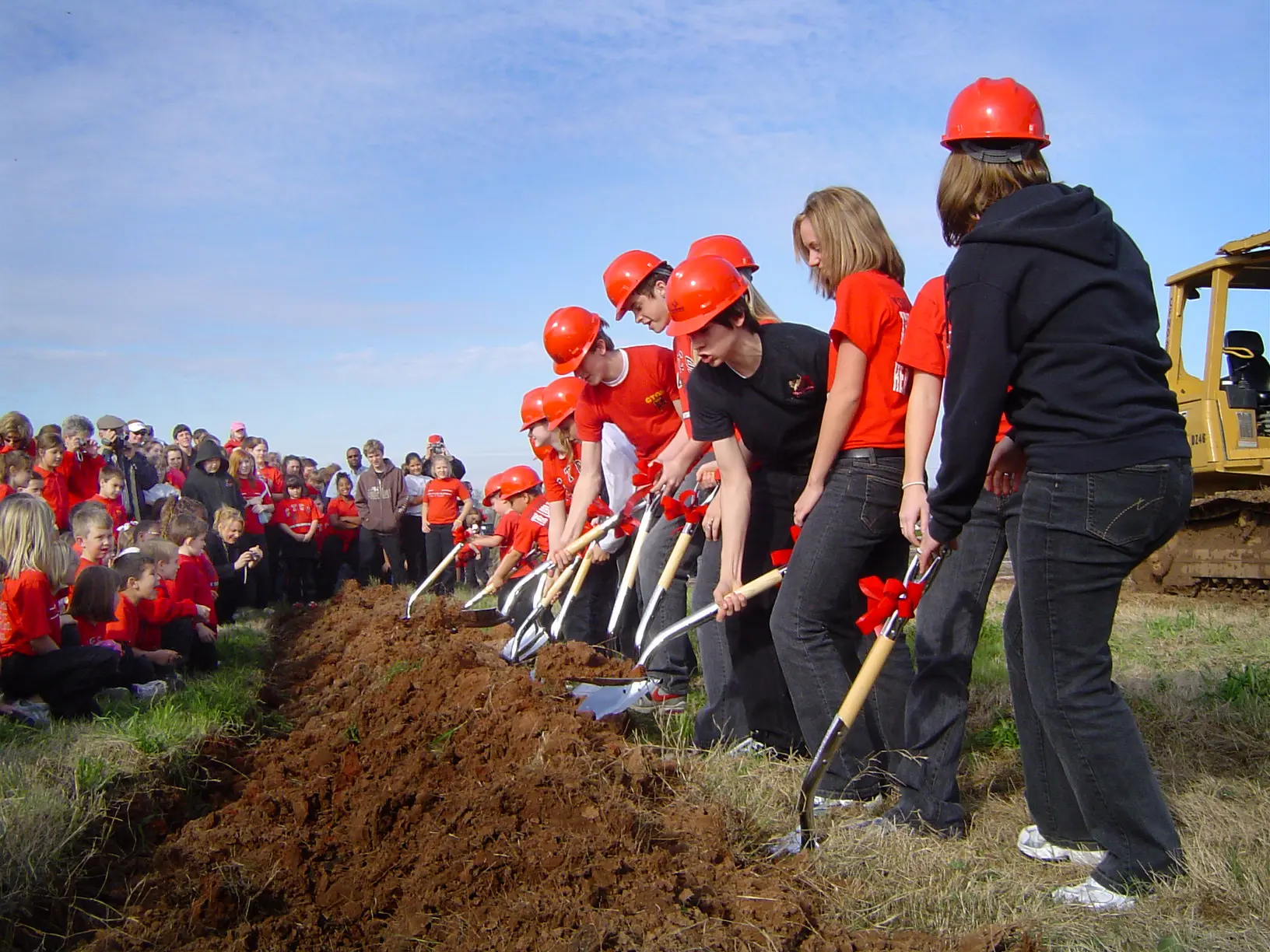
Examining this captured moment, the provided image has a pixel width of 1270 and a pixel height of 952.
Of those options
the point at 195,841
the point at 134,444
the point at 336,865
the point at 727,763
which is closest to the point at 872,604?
the point at 727,763

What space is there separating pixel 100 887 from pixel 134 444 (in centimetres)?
868

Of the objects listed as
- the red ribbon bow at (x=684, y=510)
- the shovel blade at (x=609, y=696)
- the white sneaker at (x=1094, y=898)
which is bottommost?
the white sneaker at (x=1094, y=898)

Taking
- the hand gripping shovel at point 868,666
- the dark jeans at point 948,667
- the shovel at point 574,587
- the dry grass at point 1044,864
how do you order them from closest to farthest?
the dry grass at point 1044,864
the hand gripping shovel at point 868,666
the dark jeans at point 948,667
the shovel at point 574,587

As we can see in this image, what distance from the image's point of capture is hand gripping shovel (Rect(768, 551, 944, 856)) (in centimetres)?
329

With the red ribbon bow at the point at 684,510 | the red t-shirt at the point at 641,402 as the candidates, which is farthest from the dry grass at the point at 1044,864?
the red t-shirt at the point at 641,402

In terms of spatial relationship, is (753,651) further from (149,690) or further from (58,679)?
(149,690)

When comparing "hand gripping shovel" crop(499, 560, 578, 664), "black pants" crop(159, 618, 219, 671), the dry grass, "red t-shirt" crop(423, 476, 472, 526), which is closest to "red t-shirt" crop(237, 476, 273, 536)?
"red t-shirt" crop(423, 476, 472, 526)

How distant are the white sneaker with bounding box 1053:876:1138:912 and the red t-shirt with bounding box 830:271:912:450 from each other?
4.85ft

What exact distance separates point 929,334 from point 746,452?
1.14m

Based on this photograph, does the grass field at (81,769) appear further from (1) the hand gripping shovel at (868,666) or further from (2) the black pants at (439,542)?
(2) the black pants at (439,542)

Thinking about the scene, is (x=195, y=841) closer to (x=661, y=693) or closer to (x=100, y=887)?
(x=100, y=887)

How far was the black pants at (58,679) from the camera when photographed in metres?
5.38

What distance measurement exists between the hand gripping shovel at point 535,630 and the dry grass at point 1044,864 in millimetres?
1868

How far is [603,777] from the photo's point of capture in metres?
3.47
